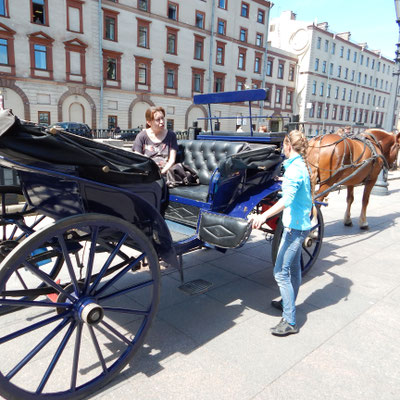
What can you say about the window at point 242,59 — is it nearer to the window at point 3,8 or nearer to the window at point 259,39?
the window at point 259,39

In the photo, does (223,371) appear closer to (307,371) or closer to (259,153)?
(307,371)

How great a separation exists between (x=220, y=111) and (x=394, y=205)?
26209 millimetres

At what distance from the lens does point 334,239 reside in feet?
19.7

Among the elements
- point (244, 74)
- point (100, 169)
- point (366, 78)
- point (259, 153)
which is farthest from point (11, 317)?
point (366, 78)

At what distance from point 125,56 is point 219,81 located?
33.8 feet

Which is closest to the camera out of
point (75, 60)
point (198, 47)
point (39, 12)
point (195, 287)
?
point (195, 287)

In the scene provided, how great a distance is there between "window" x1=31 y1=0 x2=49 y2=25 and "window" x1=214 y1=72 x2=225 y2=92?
15.5m

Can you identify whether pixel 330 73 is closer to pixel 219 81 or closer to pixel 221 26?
pixel 221 26

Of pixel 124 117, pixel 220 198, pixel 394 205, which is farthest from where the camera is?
pixel 124 117

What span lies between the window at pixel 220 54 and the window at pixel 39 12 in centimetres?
1566

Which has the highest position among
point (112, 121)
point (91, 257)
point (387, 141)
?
point (112, 121)

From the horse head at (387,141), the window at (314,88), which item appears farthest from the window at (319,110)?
the horse head at (387,141)

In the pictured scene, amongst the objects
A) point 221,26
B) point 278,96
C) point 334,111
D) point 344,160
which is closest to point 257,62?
point 278,96

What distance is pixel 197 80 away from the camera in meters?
31.6
